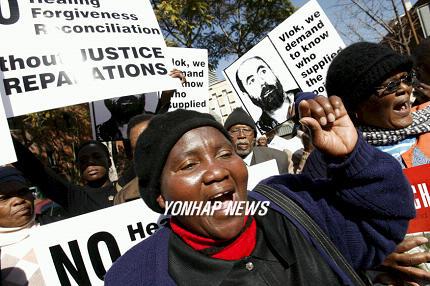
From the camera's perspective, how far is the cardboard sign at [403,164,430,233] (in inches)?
66.7

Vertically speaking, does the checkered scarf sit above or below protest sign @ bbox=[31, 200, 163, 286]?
above

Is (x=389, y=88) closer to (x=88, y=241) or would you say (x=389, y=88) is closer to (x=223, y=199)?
(x=223, y=199)

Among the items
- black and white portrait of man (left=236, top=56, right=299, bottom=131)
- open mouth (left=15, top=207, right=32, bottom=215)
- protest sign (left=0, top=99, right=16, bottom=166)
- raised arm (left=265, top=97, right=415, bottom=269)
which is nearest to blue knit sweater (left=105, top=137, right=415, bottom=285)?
raised arm (left=265, top=97, right=415, bottom=269)

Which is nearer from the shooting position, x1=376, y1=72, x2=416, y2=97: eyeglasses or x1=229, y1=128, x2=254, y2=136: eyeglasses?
x1=376, y1=72, x2=416, y2=97: eyeglasses

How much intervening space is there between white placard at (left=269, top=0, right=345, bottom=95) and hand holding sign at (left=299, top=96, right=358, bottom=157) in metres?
2.90

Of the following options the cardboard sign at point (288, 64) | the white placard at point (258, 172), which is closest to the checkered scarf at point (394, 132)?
the white placard at point (258, 172)

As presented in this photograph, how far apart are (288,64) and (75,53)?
2260 mm

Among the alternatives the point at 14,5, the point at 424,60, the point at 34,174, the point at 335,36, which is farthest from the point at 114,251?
the point at 335,36

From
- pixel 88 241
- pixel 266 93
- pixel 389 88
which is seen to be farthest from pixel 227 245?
pixel 266 93

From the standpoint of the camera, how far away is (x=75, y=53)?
308 centimetres

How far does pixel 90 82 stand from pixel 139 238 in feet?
4.05

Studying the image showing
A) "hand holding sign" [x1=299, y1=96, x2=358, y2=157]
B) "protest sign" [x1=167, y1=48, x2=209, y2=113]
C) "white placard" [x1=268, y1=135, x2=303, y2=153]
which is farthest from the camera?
"white placard" [x1=268, y1=135, x2=303, y2=153]

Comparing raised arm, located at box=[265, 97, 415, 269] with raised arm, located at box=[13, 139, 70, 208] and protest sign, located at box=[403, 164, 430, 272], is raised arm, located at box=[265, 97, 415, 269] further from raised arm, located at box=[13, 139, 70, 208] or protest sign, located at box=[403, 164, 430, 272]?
raised arm, located at box=[13, 139, 70, 208]

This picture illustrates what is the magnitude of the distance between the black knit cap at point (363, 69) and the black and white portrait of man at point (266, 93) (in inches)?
93.8
